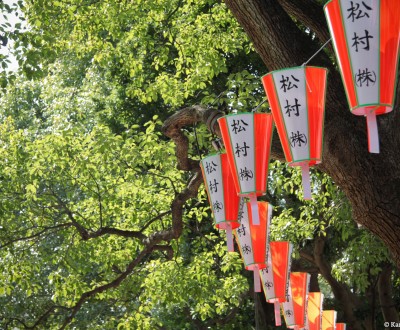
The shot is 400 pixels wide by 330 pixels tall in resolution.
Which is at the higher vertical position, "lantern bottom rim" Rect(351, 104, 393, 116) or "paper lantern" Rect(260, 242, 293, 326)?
"lantern bottom rim" Rect(351, 104, 393, 116)

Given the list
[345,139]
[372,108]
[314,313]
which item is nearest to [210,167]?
[345,139]

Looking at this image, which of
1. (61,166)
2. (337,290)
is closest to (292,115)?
(61,166)

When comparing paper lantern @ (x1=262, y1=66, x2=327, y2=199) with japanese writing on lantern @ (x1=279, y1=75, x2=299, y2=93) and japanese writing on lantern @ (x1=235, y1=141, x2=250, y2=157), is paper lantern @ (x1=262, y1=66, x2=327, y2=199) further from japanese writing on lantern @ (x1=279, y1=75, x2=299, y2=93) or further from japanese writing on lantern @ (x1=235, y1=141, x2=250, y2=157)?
japanese writing on lantern @ (x1=235, y1=141, x2=250, y2=157)

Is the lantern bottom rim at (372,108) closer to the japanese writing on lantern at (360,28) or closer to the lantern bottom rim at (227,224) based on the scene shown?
the japanese writing on lantern at (360,28)

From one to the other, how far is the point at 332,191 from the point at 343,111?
4.46m

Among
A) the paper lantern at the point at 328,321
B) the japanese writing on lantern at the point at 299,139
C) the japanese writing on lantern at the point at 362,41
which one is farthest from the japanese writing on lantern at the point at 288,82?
the paper lantern at the point at 328,321

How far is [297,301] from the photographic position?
10547 millimetres

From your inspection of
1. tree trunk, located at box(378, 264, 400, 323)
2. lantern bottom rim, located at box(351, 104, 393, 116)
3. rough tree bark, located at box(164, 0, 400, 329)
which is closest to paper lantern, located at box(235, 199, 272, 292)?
rough tree bark, located at box(164, 0, 400, 329)

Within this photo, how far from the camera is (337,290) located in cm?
1590

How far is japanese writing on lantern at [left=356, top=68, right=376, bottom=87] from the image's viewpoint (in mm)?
5105

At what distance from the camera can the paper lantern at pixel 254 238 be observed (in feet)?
26.0

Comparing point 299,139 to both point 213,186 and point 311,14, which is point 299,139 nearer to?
point 213,186

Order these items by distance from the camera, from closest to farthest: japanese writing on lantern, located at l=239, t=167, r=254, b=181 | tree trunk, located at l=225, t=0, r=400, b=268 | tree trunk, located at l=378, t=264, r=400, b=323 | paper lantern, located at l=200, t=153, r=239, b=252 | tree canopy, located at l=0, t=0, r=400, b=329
Answer: japanese writing on lantern, located at l=239, t=167, r=254, b=181
tree trunk, located at l=225, t=0, r=400, b=268
paper lantern, located at l=200, t=153, r=239, b=252
tree canopy, located at l=0, t=0, r=400, b=329
tree trunk, located at l=378, t=264, r=400, b=323

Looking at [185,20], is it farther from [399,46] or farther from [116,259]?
[399,46]
